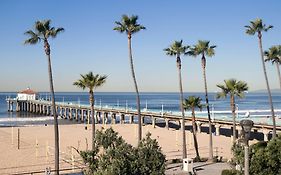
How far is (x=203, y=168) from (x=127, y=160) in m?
16.1

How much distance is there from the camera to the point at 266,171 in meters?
14.6

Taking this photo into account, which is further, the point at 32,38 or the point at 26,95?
the point at 26,95

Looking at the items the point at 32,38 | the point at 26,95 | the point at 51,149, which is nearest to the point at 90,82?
the point at 32,38

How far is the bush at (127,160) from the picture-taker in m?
10.6

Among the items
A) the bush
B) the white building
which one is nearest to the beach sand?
the bush

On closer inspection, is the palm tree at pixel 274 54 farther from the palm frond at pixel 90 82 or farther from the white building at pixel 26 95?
the white building at pixel 26 95

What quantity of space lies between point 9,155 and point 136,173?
85.4 feet

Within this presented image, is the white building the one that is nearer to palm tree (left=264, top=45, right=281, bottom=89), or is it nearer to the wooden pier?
the wooden pier

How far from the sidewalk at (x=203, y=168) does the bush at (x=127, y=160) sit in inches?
437

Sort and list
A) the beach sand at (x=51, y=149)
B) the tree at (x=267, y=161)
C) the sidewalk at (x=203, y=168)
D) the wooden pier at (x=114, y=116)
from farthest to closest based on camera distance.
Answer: the wooden pier at (x=114, y=116), the beach sand at (x=51, y=149), the sidewalk at (x=203, y=168), the tree at (x=267, y=161)

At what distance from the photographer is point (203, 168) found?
25938 millimetres

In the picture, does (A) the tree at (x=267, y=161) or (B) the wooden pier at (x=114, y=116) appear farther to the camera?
(B) the wooden pier at (x=114, y=116)

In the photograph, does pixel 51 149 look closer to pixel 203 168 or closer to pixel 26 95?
pixel 203 168

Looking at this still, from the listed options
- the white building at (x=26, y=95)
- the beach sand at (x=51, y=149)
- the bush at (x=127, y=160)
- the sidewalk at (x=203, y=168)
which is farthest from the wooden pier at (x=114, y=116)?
the bush at (x=127, y=160)
